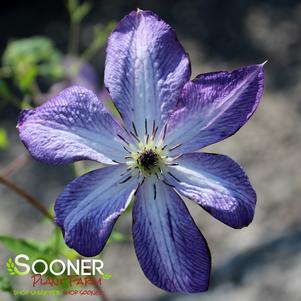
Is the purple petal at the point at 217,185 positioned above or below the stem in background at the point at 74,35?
below

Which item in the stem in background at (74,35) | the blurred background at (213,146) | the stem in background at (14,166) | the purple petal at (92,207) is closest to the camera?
the purple petal at (92,207)

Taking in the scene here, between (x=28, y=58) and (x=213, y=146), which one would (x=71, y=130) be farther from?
(x=213, y=146)

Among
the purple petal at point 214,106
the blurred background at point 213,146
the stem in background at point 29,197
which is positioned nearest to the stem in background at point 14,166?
the blurred background at point 213,146

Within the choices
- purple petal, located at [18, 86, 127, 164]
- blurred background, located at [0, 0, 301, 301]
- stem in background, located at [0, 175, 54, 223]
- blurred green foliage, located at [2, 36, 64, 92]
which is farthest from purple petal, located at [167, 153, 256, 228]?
blurred green foliage, located at [2, 36, 64, 92]

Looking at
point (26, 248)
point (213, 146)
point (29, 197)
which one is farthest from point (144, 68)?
point (213, 146)

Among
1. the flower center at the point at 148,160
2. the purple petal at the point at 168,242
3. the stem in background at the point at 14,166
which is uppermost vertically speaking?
the stem in background at the point at 14,166

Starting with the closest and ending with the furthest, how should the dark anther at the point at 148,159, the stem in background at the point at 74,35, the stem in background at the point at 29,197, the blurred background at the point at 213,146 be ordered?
the dark anther at the point at 148,159 → the stem in background at the point at 29,197 → the blurred background at the point at 213,146 → the stem in background at the point at 74,35

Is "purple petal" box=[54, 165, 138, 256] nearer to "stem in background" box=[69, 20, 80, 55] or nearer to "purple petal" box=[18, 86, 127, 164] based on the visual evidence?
"purple petal" box=[18, 86, 127, 164]

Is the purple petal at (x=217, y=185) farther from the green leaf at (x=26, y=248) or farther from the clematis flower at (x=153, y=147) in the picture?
the green leaf at (x=26, y=248)
